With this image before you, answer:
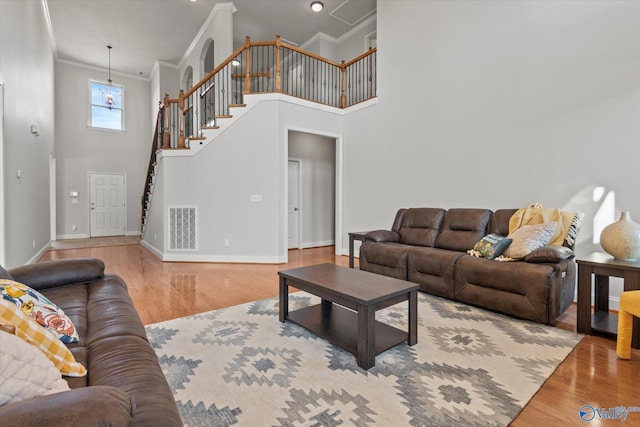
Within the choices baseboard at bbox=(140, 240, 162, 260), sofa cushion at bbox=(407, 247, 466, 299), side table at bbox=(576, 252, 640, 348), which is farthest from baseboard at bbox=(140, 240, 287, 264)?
Answer: side table at bbox=(576, 252, 640, 348)

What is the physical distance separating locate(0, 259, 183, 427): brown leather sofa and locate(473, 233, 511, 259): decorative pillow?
2996mm

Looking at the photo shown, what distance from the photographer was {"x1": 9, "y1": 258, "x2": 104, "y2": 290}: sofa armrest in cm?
208

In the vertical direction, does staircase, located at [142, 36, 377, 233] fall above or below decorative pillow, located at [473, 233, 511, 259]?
above

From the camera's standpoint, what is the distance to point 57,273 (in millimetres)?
2193

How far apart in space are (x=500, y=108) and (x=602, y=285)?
7.24 ft

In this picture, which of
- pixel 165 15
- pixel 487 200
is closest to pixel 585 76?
pixel 487 200

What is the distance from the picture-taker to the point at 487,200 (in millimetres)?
4047

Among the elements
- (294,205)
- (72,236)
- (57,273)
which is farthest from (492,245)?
(72,236)

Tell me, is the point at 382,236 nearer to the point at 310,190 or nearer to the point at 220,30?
the point at 310,190

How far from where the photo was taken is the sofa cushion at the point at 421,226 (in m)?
4.07

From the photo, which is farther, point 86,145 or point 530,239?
point 86,145

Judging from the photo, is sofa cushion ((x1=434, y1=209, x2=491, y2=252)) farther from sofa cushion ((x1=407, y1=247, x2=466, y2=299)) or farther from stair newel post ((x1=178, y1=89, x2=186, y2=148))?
stair newel post ((x1=178, y1=89, x2=186, y2=148))

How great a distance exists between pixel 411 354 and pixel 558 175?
2.66 metres

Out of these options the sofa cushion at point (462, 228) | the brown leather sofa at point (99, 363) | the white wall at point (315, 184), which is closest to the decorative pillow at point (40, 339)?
the brown leather sofa at point (99, 363)
